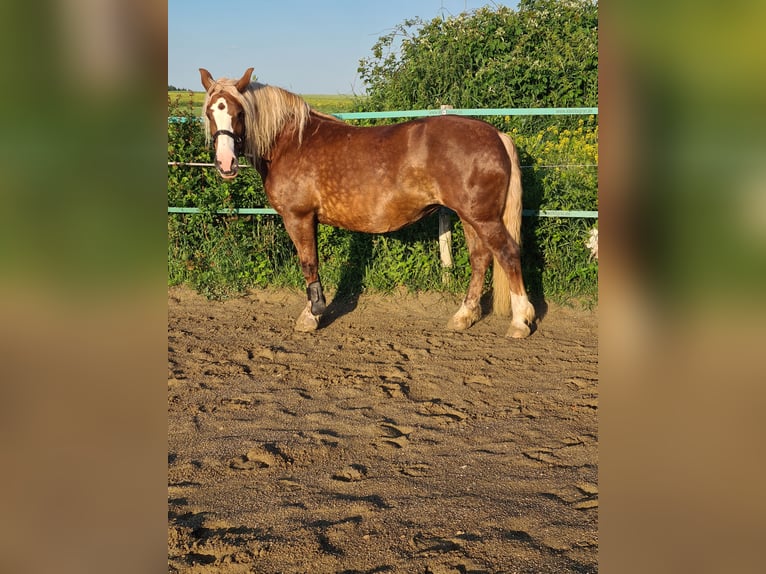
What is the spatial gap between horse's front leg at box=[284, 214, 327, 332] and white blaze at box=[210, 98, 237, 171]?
81cm

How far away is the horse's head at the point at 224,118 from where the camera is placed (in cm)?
480

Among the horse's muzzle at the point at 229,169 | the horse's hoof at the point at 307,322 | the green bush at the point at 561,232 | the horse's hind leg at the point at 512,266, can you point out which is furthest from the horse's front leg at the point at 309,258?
the green bush at the point at 561,232

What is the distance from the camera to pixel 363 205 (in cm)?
530

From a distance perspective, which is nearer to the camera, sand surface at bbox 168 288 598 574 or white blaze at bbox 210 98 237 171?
sand surface at bbox 168 288 598 574

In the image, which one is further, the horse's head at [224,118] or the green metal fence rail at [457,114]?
the green metal fence rail at [457,114]

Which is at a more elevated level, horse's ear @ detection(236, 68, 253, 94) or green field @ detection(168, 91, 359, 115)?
green field @ detection(168, 91, 359, 115)

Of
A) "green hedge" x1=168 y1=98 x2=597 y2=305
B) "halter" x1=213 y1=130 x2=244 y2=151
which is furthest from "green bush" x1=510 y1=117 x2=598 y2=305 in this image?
"halter" x1=213 y1=130 x2=244 y2=151

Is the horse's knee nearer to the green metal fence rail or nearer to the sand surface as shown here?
the sand surface

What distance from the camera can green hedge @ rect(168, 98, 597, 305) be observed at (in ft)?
19.6

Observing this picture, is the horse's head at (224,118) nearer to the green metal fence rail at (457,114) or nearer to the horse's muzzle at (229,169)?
the horse's muzzle at (229,169)

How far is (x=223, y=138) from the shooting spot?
190 inches
